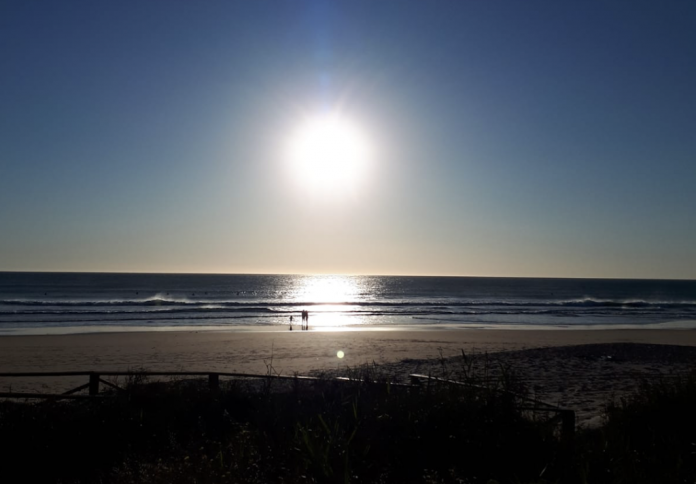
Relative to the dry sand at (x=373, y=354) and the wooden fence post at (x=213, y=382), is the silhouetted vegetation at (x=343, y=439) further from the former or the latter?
the dry sand at (x=373, y=354)

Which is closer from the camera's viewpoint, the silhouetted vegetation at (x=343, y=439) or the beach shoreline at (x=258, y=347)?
the silhouetted vegetation at (x=343, y=439)

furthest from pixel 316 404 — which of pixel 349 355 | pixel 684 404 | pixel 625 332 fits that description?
pixel 625 332

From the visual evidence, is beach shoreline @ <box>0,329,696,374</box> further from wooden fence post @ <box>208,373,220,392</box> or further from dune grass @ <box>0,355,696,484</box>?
dune grass @ <box>0,355,696,484</box>

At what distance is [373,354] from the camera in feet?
73.0

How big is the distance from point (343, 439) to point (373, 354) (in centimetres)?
1752

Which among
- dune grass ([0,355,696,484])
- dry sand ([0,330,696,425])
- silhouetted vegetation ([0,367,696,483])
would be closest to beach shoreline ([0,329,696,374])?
dry sand ([0,330,696,425])

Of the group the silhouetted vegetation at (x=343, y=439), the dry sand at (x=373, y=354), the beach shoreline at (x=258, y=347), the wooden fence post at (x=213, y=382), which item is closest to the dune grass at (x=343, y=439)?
the silhouetted vegetation at (x=343, y=439)

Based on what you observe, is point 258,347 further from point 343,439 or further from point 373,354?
point 343,439

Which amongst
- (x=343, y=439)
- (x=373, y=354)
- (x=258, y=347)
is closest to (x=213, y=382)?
(x=343, y=439)

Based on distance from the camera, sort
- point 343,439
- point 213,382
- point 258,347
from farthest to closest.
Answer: point 258,347 < point 213,382 < point 343,439

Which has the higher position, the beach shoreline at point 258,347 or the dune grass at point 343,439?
the dune grass at point 343,439

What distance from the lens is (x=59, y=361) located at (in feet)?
66.4

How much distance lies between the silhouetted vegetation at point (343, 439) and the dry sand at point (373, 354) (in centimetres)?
337

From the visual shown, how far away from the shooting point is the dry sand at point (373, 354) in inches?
569
